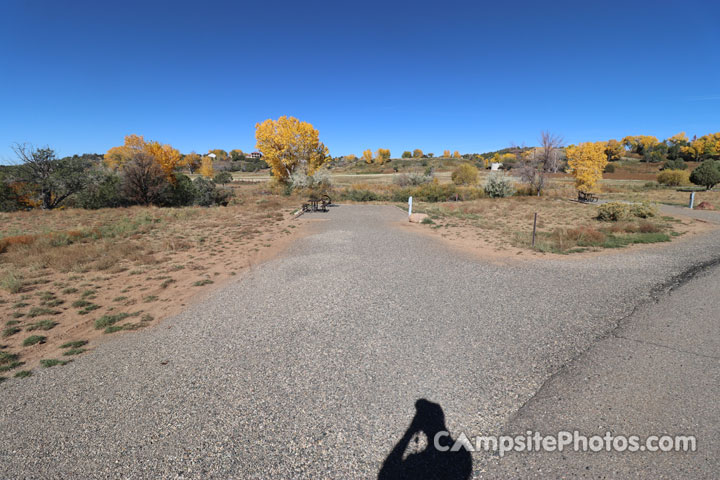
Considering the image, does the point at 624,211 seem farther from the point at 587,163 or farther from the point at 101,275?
the point at 101,275

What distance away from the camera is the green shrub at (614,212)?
15.8 metres

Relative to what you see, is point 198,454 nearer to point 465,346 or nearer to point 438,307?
point 465,346

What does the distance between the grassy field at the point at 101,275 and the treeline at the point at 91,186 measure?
27.9 feet

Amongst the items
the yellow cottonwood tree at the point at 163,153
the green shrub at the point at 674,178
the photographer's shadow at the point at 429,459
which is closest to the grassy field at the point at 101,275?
the photographer's shadow at the point at 429,459

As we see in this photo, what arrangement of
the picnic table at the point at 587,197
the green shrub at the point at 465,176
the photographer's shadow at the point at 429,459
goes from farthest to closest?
1. the green shrub at the point at 465,176
2. the picnic table at the point at 587,197
3. the photographer's shadow at the point at 429,459

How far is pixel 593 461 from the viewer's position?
266 cm

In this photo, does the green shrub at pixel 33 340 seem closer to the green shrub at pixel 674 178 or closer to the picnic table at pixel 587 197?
the picnic table at pixel 587 197

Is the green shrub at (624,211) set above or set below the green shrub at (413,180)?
below

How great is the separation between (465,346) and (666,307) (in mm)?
4199

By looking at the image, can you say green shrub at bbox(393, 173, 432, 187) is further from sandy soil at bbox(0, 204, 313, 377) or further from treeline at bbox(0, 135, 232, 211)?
sandy soil at bbox(0, 204, 313, 377)

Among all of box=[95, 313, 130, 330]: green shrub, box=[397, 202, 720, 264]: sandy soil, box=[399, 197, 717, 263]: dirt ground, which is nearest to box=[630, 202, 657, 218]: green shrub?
box=[399, 197, 717, 263]: dirt ground

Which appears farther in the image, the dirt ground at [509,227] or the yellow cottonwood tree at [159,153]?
the yellow cottonwood tree at [159,153]

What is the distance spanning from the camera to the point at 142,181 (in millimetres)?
25156

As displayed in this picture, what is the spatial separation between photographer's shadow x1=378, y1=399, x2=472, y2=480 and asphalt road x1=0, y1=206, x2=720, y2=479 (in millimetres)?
66
